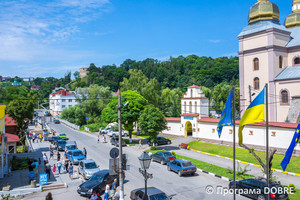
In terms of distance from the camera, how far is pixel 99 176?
60.3ft

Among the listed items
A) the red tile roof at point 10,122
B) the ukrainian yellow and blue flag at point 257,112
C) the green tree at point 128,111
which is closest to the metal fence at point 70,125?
the green tree at point 128,111

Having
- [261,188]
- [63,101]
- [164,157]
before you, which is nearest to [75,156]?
[164,157]

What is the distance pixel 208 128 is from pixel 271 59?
43.9ft

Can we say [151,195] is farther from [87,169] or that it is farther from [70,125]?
[70,125]

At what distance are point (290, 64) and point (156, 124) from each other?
22844 millimetres

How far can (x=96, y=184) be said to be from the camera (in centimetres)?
1755

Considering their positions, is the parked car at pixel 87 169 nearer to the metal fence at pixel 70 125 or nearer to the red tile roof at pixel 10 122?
the red tile roof at pixel 10 122

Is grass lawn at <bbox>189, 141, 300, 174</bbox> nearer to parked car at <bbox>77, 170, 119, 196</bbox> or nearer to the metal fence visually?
parked car at <bbox>77, 170, 119, 196</bbox>

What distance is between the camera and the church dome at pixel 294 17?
40.5 meters

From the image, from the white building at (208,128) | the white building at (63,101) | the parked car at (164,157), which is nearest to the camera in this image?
the parked car at (164,157)

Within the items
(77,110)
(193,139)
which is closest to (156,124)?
(193,139)

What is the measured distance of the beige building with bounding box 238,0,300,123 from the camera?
34.7 m

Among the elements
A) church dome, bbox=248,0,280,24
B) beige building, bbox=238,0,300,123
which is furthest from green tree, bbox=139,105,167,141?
church dome, bbox=248,0,280,24

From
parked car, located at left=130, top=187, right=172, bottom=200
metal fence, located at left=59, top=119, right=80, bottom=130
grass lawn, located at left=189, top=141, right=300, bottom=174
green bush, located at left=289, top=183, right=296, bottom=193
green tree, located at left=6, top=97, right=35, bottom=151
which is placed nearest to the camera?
parked car, located at left=130, top=187, right=172, bottom=200
